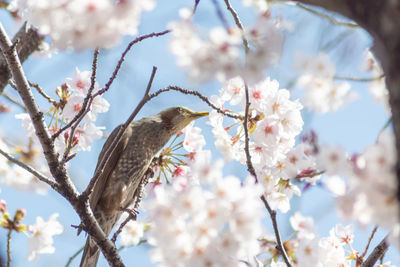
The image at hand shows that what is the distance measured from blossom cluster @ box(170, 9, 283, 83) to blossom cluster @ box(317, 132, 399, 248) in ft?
0.97

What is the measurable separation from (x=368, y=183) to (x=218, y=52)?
0.48m

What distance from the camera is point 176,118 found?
3615 mm

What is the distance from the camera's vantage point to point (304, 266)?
214cm

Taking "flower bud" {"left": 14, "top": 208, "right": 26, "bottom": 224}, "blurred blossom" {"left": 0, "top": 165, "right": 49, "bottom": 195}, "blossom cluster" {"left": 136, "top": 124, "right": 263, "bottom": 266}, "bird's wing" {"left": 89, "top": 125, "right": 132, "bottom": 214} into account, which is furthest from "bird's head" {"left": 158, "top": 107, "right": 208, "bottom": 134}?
"blossom cluster" {"left": 136, "top": 124, "right": 263, "bottom": 266}

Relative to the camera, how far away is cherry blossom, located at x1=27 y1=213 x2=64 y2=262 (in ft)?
9.48

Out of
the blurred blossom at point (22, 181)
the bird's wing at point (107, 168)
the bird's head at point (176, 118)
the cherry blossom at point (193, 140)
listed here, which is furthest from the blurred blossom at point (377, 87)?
the blurred blossom at point (22, 181)

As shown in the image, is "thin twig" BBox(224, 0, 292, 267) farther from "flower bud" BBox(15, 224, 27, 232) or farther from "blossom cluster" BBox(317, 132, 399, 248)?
"flower bud" BBox(15, 224, 27, 232)

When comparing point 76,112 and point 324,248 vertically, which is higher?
point 76,112

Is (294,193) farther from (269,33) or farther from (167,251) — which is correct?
(269,33)

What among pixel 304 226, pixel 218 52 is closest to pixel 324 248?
pixel 304 226

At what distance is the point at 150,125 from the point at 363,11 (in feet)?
9.04

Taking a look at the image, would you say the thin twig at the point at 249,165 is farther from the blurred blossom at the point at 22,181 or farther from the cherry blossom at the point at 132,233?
the blurred blossom at the point at 22,181

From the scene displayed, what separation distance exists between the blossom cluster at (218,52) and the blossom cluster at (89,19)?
0.17 meters

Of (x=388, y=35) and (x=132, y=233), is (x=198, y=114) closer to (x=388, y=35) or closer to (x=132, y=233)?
(x=132, y=233)
